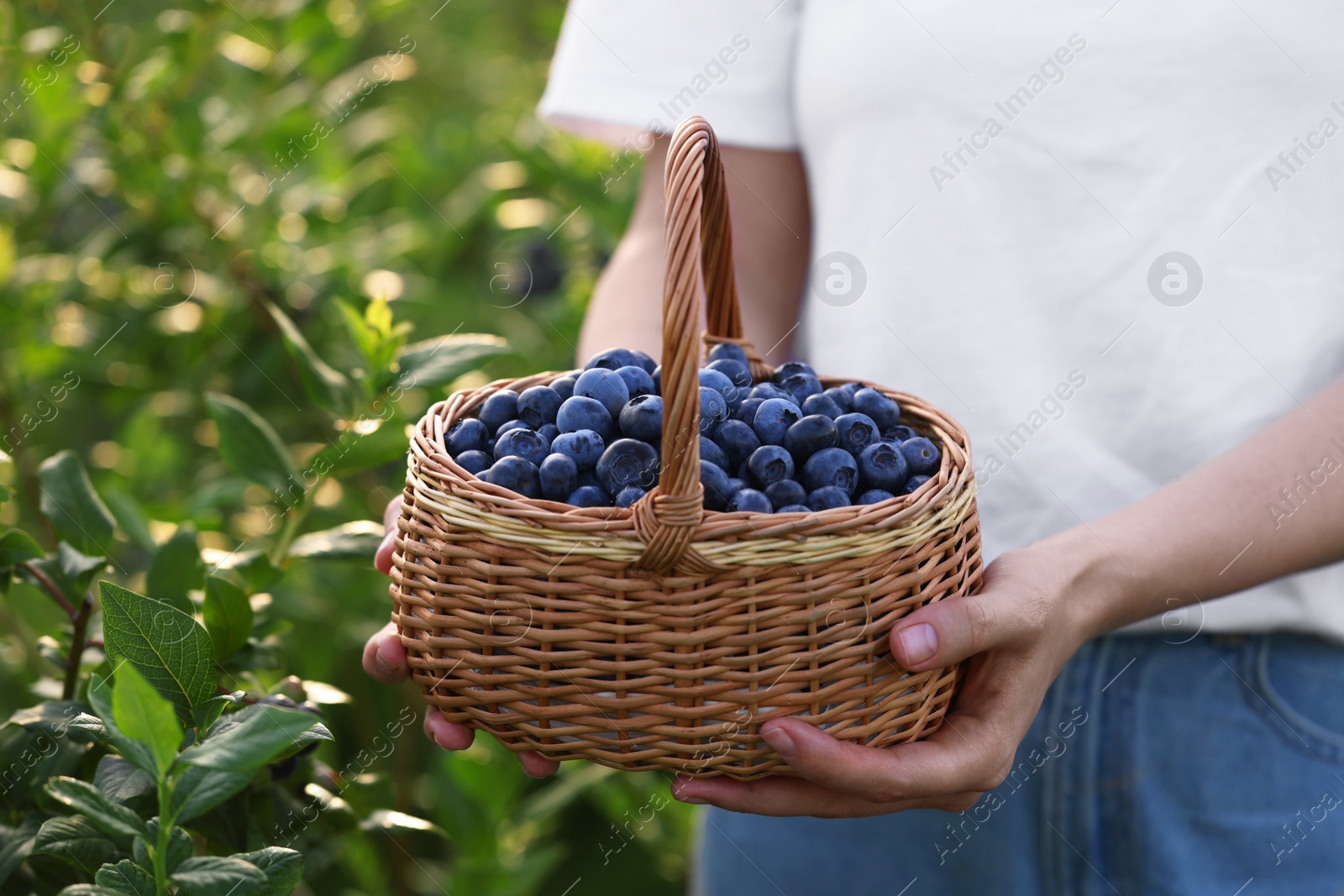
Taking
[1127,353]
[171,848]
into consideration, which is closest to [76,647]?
[171,848]

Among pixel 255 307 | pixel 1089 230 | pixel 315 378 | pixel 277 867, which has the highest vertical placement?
pixel 1089 230

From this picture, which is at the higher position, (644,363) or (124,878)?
(644,363)

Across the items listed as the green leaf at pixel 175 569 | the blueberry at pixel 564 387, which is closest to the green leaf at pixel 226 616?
the green leaf at pixel 175 569

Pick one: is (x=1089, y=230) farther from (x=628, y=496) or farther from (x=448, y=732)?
(x=448, y=732)

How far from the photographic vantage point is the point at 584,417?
68cm

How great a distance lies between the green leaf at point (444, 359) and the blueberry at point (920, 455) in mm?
337

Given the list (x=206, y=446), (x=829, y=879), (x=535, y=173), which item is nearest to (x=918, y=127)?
(x=829, y=879)

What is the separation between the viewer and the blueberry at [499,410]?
74cm

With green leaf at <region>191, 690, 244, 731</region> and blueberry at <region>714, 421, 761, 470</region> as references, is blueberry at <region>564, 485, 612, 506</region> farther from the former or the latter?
green leaf at <region>191, 690, 244, 731</region>

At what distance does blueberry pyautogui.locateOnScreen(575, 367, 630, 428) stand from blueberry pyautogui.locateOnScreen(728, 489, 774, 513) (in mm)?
114

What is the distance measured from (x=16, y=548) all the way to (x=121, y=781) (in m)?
0.24

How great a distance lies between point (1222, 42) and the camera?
2.65 ft

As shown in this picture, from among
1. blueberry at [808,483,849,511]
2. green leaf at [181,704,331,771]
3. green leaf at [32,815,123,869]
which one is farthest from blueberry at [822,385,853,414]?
green leaf at [32,815,123,869]

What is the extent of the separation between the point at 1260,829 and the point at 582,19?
3.31ft
